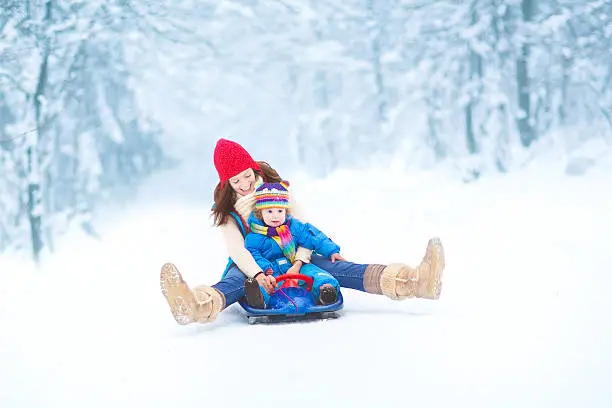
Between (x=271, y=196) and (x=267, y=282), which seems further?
(x=271, y=196)

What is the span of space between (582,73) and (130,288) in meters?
3.61

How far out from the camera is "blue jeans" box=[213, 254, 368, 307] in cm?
267

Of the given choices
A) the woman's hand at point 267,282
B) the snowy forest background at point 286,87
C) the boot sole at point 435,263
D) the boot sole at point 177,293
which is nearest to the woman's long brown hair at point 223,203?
the woman's hand at point 267,282

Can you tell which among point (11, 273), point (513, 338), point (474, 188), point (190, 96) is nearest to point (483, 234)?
point (474, 188)

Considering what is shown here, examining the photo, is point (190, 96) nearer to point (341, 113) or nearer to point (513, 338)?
point (341, 113)

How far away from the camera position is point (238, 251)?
282 cm

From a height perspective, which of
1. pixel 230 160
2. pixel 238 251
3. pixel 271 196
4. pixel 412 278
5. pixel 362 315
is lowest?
pixel 362 315

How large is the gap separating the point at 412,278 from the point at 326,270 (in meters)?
0.43

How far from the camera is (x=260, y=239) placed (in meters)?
2.86

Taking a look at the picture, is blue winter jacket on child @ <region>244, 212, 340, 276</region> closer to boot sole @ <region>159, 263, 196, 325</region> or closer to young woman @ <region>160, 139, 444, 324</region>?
young woman @ <region>160, 139, 444, 324</region>

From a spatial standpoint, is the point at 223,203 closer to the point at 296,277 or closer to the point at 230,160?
the point at 230,160

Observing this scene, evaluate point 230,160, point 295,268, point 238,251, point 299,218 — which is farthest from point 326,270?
point 230,160

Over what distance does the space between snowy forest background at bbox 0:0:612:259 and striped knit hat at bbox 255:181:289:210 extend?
2.24m

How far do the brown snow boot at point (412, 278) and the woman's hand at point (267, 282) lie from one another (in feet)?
1.21
